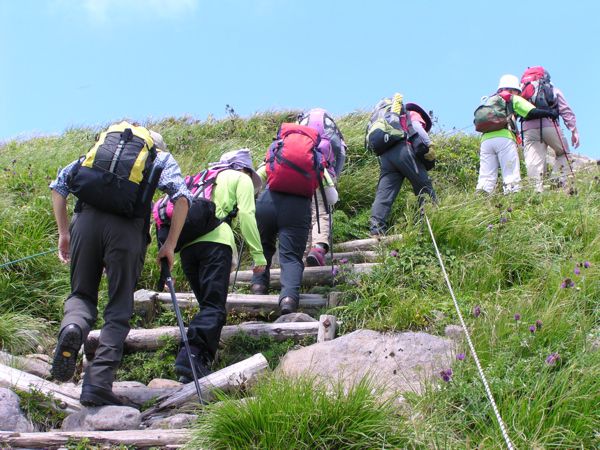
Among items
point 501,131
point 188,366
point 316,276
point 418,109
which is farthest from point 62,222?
point 501,131

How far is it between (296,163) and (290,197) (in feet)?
1.19

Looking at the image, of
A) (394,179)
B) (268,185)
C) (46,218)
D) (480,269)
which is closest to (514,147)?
(394,179)

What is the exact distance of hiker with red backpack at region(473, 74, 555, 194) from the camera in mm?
9430

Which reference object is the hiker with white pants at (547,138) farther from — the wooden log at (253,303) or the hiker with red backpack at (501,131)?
the wooden log at (253,303)

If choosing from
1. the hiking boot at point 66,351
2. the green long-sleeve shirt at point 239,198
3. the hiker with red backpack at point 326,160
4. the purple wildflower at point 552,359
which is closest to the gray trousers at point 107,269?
the hiking boot at point 66,351

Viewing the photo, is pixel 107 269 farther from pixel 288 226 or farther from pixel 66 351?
pixel 288 226

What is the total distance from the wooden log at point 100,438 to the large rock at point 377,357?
3.04 ft

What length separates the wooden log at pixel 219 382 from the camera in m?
5.02

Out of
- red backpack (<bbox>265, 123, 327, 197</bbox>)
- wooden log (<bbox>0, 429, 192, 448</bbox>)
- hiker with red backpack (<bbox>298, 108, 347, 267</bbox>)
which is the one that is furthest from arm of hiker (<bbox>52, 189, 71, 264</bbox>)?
hiker with red backpack (<bbox>298, 108, 347, 267</bbox>)

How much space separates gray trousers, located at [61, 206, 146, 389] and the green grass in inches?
43.4

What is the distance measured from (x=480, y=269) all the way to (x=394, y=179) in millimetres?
2400

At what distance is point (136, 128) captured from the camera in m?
4.96

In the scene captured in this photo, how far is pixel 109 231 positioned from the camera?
4.81m

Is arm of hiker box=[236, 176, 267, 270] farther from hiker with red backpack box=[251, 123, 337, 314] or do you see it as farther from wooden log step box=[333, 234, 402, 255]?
wooden log step box=[333, 234, 402, 255]
